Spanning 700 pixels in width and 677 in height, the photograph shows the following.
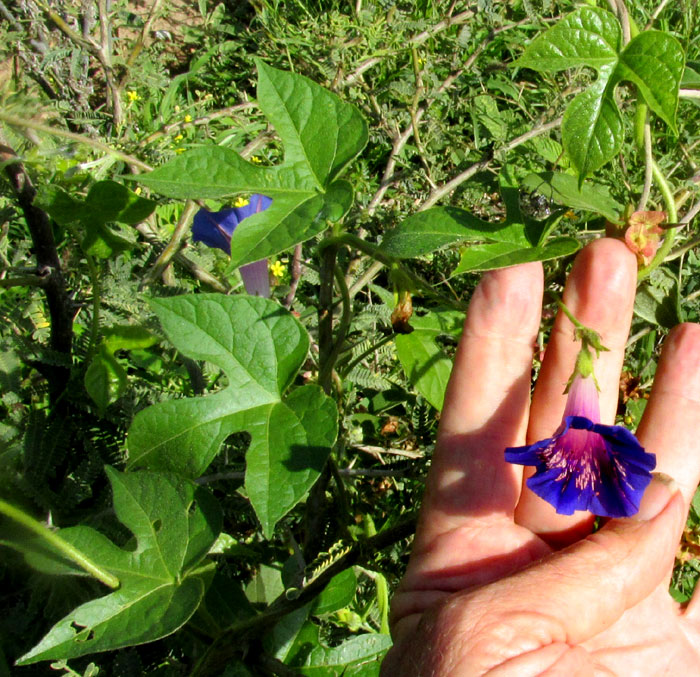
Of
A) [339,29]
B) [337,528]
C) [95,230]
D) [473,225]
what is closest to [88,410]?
[95,230]

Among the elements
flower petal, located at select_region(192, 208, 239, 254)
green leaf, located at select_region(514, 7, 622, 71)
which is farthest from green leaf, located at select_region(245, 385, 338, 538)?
green leaf, located at select_region(514, 7, 622, 71)

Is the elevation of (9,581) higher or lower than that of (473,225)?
lower

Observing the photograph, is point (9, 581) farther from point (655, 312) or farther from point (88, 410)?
point (655, 312)

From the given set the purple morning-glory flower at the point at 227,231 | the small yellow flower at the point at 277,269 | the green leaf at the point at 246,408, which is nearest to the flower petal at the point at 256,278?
the purple morning-glory flower at the point at 227,231

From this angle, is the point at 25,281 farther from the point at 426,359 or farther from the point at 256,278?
the point at 426,359

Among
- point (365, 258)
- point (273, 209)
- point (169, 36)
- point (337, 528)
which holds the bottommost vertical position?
point (337, 528)

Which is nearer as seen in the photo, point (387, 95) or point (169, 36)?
point (387, 95)

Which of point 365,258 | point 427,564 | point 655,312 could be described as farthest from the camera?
point 365,258

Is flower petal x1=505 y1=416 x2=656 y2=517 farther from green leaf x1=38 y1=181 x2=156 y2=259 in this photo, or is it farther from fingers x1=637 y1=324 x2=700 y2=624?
green leaf x1=38 y1=181 x2=156 y2=259
